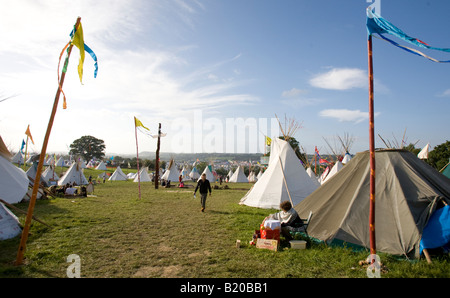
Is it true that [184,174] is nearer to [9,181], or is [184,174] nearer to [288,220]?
[9,181]

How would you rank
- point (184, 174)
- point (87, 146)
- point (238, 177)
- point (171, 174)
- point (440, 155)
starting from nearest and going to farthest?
point (440, 155) → point (171, 174) → point (184, 174) → point (238, 177) → point (87, 146)

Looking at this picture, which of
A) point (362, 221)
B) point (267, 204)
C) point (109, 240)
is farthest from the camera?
point (267, 204)

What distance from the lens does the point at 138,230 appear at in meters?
6.79

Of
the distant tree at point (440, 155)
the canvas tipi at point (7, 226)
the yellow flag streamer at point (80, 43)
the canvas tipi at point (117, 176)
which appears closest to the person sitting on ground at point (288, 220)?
the yellow flag streamer at point (80, 43)

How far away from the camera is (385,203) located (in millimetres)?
5262

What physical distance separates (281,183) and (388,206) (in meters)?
5.82

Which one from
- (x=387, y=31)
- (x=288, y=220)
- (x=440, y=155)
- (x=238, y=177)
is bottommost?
(x=238, y=177)

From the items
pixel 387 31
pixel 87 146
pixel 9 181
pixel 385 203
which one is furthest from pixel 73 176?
pixel 87 146

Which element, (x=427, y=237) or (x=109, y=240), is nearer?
(x=427, y=237)

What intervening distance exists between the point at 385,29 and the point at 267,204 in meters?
8.04

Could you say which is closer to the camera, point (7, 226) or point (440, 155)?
point (7, 226)

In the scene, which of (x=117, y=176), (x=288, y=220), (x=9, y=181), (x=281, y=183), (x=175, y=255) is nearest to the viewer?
(x=175, y=255)
